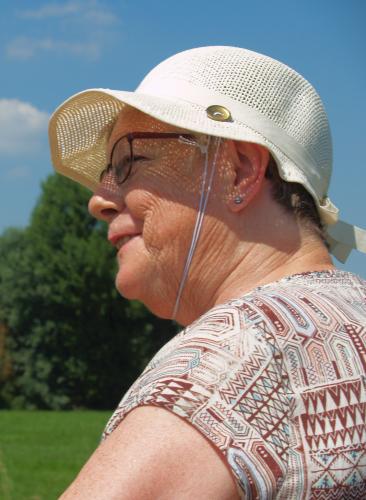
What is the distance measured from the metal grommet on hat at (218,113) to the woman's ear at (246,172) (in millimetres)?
59

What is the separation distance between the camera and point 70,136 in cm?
253

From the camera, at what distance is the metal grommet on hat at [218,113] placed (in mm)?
1852

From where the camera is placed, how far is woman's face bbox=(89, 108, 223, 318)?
6.40 feet

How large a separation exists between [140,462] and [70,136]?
1.35m

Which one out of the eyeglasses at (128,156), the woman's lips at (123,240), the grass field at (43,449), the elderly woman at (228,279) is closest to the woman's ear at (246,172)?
the elderly woman at (228,279)

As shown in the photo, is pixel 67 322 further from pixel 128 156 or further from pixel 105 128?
pixel 128 156

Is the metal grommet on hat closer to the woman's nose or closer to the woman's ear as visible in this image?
the woman's ear

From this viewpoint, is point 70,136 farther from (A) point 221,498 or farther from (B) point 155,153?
(A) point 221,498

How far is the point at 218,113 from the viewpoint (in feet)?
6.11

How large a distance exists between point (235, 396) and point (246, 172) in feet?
1.98

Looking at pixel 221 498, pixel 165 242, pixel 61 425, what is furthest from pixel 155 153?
pixel 61 425

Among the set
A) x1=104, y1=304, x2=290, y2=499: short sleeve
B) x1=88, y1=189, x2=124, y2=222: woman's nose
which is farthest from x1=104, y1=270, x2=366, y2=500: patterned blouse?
x1=88, y1=189, x2=124, y2=222: woman's nose

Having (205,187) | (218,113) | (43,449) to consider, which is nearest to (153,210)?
(205,187)

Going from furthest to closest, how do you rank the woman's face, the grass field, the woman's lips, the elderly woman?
the grass field < the woman's lips < the woman's face < the elderly woman
